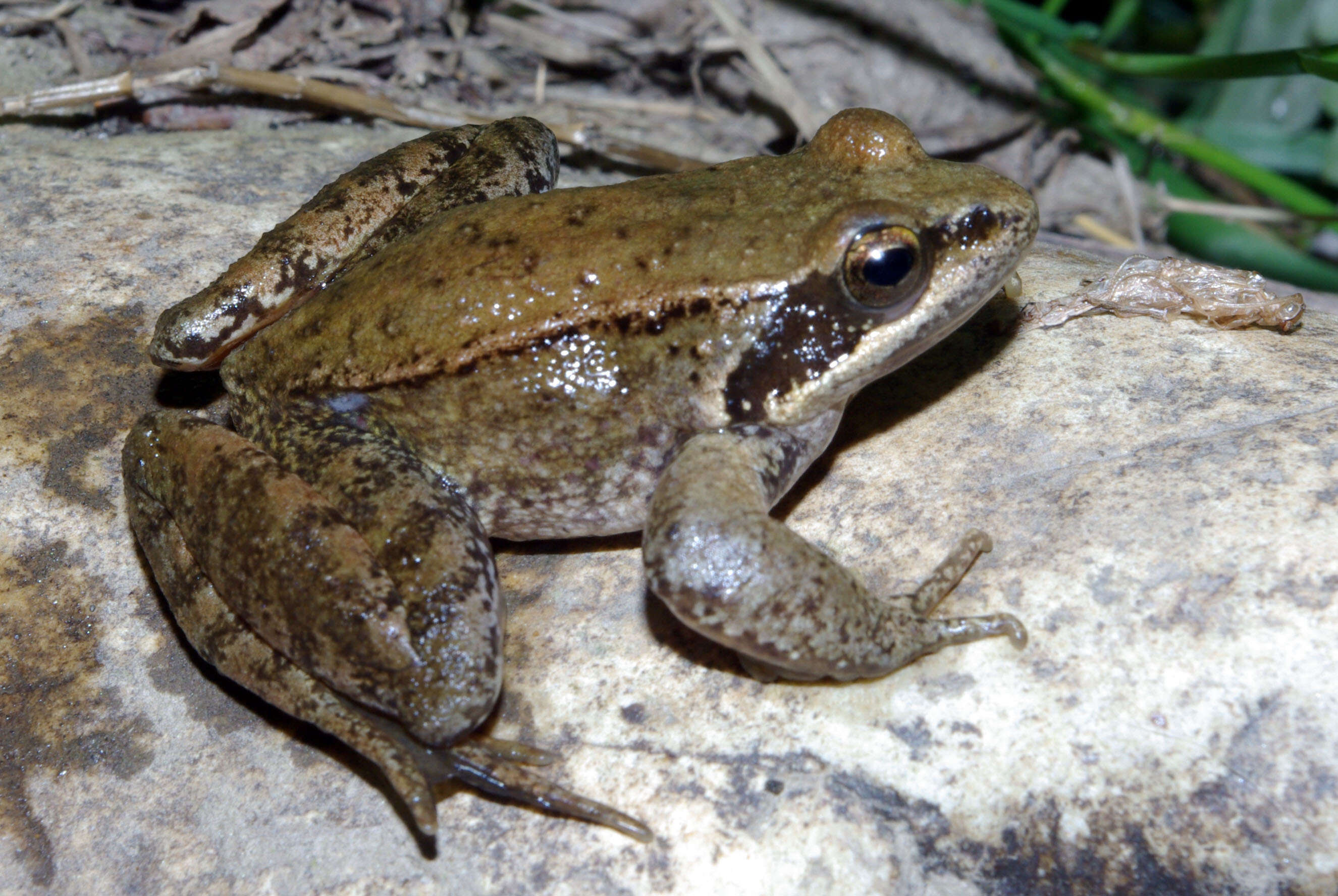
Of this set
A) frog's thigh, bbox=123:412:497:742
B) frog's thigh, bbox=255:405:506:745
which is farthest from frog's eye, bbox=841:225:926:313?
frog's thigh, bbox=123:412:497:742

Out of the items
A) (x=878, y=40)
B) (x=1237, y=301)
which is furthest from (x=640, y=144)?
(x=1237, y=301)

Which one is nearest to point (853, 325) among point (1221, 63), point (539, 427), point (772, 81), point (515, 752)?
point (539, 427)

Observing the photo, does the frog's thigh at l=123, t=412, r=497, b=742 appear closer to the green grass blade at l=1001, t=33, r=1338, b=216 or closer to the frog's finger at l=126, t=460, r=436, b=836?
the frog's finger at l=126, t=460, r=436, b=836

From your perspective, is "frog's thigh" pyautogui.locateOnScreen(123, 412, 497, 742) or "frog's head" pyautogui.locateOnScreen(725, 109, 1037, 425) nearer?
"frog's thigh" pyautogui.locateOnScreen(123, 412, 497, 742)

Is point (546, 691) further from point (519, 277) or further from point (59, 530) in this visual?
point (59, 530)

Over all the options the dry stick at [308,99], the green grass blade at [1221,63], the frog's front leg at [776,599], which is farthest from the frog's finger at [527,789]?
the green grass blade at [1221,63]
